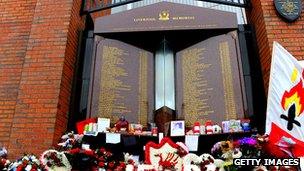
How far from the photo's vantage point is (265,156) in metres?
3.95

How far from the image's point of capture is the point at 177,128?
16.6ft

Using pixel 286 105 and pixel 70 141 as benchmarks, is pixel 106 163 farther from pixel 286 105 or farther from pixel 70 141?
pixel 286 105

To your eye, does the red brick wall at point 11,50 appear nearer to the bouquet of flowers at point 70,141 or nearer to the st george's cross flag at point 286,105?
the bouquet of flowers at point 70,141

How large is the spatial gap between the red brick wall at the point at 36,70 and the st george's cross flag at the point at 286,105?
276cm

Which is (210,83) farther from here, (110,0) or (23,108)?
(110,0)

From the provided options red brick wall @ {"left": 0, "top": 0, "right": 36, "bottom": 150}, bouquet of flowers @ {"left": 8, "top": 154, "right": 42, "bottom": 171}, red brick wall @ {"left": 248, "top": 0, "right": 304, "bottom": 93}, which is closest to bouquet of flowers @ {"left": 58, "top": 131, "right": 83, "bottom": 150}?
bouquet of flowers @ {"left": 8, "top": 154, "right": 42, "bottom": 171}

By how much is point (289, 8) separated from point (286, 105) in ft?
6.84

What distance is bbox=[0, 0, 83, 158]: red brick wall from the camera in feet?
16.6

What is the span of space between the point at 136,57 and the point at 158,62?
354 mm

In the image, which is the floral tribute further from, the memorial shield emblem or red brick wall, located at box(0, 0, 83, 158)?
the memorial shield emblem

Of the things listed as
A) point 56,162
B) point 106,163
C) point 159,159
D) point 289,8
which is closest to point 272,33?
point 289,8

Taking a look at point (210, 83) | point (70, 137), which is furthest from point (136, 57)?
point (70, 137)

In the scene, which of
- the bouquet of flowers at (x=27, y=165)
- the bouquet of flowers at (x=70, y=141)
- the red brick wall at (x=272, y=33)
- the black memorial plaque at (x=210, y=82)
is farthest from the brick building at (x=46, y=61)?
the bouquet of flowers at (x=27, y=165)

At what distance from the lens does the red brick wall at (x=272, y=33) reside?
5.21m
